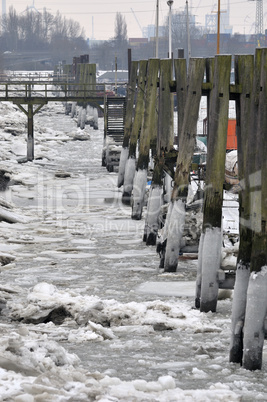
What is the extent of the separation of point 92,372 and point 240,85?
404cm

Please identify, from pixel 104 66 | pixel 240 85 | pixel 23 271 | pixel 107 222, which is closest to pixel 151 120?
pixel 107 222

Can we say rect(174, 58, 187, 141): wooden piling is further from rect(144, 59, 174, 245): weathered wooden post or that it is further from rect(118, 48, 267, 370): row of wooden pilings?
rect(144, 59, 174, 245): weathered wooden post

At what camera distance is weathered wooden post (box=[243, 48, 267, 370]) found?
717 cm

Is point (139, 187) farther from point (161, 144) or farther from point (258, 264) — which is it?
point (258, 264)

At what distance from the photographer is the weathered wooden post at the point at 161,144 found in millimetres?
14828

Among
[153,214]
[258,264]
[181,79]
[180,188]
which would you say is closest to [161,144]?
[153,214]

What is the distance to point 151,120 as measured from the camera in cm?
1731

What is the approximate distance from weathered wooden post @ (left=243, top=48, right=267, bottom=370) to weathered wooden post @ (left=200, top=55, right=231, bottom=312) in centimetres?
202

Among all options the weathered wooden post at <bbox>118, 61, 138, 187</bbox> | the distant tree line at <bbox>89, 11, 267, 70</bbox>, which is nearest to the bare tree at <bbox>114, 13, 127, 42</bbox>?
the distant tree line at <bbox>89, 11, 267, 70</bbox>

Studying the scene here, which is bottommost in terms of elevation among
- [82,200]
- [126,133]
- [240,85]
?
[82,200]

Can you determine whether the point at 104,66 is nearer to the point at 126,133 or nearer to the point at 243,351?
the point at 126,133

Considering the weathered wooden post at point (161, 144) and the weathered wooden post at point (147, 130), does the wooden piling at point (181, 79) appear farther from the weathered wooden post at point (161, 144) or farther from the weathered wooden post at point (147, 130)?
the weathered wooden post at point (147, 130)

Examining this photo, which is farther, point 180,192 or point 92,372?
point 180,192

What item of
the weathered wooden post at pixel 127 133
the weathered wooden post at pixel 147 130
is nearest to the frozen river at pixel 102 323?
the weathered wooden post at pixel 147 130
